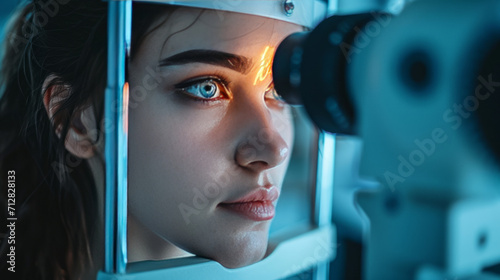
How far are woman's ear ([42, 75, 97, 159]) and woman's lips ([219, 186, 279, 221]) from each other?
0.21m

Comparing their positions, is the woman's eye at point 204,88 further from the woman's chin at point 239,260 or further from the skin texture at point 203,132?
the woman's chin at point 239,260

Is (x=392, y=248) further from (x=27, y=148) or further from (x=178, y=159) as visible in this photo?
(x=27, y=148)

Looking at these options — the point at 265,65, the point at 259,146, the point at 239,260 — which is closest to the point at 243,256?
the point at 239,260

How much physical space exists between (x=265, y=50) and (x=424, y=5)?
30 cm

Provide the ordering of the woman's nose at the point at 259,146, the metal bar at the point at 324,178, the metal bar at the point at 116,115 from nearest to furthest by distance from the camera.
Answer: the metal bar at the point at 116,115
the woman's nose at the point at 259,146
the metal bar at the point at 324,178

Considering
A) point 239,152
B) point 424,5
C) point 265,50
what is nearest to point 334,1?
point 265,50

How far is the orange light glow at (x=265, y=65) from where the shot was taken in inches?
24.3

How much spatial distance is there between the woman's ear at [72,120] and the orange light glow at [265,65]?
231 mm

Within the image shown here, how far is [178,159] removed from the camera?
0.61 m

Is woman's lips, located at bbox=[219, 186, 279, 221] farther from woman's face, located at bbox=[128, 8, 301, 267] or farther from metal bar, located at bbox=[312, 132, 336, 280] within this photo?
metal bar, located at bbox=[312, 132, 336, 280]

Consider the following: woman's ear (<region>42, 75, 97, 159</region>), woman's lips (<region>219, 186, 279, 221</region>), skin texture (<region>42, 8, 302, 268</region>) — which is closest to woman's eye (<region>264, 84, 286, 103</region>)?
skin texture (<region>42, 8, 302, 268</region>)

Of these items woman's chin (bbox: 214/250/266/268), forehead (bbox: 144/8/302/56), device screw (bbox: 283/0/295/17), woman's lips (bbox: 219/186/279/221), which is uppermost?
device screw (bbox: 283/0/295/17)

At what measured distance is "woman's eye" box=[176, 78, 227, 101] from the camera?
612 millimetres

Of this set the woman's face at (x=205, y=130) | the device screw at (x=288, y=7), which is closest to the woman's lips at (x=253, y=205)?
the woman's face at (x=205, y=130)
